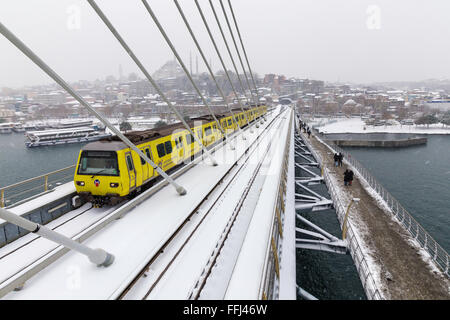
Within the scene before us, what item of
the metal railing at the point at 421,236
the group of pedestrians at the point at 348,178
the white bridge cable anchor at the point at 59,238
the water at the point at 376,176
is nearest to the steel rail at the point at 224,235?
the white bridge cable anchor at the point at 59,238

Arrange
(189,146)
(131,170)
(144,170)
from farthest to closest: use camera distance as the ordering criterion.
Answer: (189,146)
(144,170)
(131,170)

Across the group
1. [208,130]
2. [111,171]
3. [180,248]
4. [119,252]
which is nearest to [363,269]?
[180,248]

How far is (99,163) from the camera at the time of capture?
7805 mm

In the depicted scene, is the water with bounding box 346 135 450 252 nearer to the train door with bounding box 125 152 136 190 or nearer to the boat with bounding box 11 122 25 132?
the train door with bounding box 125 152 136 190

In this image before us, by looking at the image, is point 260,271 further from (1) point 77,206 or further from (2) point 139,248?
(1) point 77,206

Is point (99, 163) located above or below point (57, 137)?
above

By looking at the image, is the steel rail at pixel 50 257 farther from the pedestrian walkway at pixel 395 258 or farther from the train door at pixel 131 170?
the pedestrian walkway at pixel 395 258

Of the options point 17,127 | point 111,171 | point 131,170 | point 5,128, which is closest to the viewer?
point 111,171

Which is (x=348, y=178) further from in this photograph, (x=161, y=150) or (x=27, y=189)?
(x=27, y=189)

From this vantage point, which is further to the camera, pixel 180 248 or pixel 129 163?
pixel 129 163

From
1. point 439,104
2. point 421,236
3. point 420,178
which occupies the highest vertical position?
point 439,104

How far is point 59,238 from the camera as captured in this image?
131 inches

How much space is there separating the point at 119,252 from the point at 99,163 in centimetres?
402

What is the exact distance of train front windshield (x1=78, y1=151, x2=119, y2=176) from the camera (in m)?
7.58
